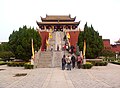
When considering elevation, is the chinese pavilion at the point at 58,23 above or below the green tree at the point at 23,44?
above

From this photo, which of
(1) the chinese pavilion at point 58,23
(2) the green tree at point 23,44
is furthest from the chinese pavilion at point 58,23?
(2) the green tree at point 23,44

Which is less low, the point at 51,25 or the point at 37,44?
the point at 51,25

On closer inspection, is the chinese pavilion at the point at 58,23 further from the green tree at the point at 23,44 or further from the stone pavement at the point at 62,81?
the stone pavement at the point at 62,81

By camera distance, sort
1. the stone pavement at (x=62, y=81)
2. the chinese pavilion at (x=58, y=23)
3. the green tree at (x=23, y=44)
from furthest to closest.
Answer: the chinese pavilion at (x=58, y=23)
the green tree at (x=23, y=44)
the stone pavement at (x=62, y=81)

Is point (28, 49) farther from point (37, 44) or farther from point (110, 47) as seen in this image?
point (110, 47)

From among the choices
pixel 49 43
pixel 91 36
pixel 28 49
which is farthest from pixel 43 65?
pixel 49 43

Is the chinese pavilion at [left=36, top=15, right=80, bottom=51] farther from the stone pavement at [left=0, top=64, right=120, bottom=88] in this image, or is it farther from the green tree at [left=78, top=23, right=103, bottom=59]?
the stone pavement at [left=0, top=64, right=120, bottom=88]

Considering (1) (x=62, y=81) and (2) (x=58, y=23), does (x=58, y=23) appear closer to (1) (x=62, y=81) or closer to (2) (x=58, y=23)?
(2) (x=58, y=23)

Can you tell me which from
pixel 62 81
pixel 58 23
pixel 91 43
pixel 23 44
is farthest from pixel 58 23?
pixel 62 81

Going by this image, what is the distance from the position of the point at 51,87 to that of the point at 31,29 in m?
25.2

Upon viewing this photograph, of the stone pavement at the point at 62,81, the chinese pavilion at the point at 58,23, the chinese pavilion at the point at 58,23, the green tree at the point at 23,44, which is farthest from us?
the chinese pavilion at the point at 58,23

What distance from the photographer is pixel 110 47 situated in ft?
217

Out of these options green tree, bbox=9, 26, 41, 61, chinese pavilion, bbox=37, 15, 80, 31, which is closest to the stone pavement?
green tree, bbox=9, 26, 41, 61

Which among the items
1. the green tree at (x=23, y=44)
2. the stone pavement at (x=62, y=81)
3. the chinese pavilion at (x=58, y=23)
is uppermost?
the chinese pavilion at (x=58, y=23)
